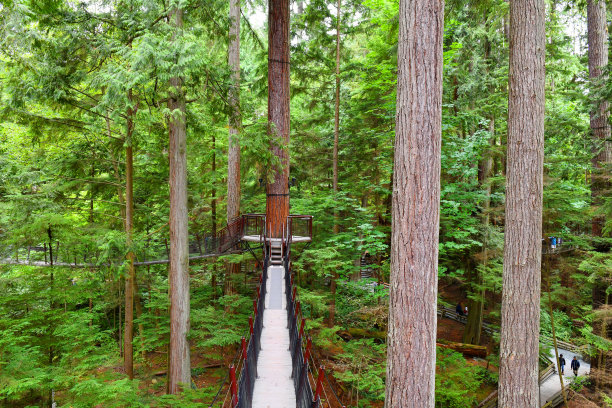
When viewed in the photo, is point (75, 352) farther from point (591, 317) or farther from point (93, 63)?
point (591, 317)

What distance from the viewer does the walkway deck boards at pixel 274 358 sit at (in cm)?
437

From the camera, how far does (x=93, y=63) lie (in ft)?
20.6

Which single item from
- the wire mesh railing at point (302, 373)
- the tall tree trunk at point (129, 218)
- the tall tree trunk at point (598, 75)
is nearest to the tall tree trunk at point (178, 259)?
the tall tree trunk at point (129, 218)

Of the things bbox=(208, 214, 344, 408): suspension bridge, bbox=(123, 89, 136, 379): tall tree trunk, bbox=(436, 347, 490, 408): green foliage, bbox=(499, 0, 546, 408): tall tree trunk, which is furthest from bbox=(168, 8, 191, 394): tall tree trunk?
bbox=(499, 0, 546, 408): tall tree trunk

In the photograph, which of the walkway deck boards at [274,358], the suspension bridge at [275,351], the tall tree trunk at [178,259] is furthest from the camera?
the tall tree trunk at [178,259]

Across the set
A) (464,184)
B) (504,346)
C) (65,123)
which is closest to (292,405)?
(504,346)

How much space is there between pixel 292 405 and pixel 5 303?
20.3 ft

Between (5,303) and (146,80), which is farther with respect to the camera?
(5,303)

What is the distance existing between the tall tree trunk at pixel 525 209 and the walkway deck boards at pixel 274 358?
3.04 meters

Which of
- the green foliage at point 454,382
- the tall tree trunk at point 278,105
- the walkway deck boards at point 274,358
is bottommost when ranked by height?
the green foliage at point 454,382

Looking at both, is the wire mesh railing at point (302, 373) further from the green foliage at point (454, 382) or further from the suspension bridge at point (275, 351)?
the green foliage at point (454, 382)

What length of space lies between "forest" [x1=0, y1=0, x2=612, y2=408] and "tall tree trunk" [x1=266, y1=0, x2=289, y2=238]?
0.18 feet

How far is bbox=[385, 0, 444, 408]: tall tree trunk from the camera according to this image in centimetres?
280

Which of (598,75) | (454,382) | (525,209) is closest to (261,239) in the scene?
(454,382)
